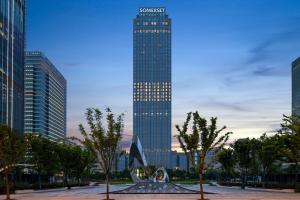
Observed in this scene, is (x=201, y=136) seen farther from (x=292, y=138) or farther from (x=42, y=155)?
(x=42, y=155)

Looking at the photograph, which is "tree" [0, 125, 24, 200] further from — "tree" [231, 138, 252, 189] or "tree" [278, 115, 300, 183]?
"tree" [231, 138, 252, 189]

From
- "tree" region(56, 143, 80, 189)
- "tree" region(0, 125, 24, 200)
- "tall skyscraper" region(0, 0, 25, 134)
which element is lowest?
"tree" region(56, 143, 80, 189)

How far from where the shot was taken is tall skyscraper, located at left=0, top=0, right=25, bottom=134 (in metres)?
118

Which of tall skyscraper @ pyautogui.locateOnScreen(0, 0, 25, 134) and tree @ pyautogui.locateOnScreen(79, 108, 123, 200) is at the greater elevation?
tall skyscraper @ pyautogui.locateOnScreen(0, 0, 25, 134)

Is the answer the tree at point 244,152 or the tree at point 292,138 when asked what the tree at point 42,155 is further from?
the tree at point 292,138

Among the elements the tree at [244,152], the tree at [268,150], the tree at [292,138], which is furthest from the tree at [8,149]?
the tree at [244,152]

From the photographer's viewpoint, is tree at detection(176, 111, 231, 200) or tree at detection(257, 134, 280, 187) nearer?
tree at detection(176, 111, 231, 200)

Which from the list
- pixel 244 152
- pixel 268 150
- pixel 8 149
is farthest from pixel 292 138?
pixel 8 149

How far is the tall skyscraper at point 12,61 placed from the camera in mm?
117938

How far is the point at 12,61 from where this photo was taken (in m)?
126

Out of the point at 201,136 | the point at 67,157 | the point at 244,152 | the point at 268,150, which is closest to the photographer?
the point at 201,136

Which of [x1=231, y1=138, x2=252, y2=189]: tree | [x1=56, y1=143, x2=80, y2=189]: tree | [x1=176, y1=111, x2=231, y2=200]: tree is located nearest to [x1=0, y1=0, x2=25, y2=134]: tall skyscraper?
[x1=56, y1=143, x2=80, y2=189]: tree

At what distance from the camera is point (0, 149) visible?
40625 mm

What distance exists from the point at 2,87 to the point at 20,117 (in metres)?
19.2
